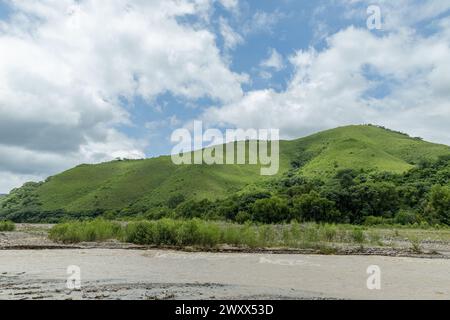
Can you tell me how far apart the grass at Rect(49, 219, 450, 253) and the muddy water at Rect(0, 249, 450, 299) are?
4.89 meters

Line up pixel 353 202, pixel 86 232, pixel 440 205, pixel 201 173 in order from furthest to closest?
pixel 201 173 → pixel 353 202 → pixel 440 205 → pixel 86 232

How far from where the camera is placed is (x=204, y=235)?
129 feet

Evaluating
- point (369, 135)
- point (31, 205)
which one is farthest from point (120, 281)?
point (369, 135)

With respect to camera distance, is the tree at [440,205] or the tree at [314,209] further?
the tree at [314,209]

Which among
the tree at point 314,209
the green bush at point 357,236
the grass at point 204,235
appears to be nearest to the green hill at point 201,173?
the tree at point 314,209

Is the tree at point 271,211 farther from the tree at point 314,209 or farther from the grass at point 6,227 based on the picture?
the grass at point 6,227

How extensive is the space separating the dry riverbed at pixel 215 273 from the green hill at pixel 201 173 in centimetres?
7850

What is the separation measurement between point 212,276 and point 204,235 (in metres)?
16.7

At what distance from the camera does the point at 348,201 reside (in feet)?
271

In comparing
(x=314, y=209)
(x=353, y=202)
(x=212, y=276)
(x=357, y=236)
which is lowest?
(x=212, y=276)

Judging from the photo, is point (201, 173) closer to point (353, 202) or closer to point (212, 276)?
point (353, 202)

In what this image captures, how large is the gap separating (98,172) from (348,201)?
107 meters

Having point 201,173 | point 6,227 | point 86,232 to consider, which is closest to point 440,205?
point 86,232

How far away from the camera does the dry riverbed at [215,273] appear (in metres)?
17.4
